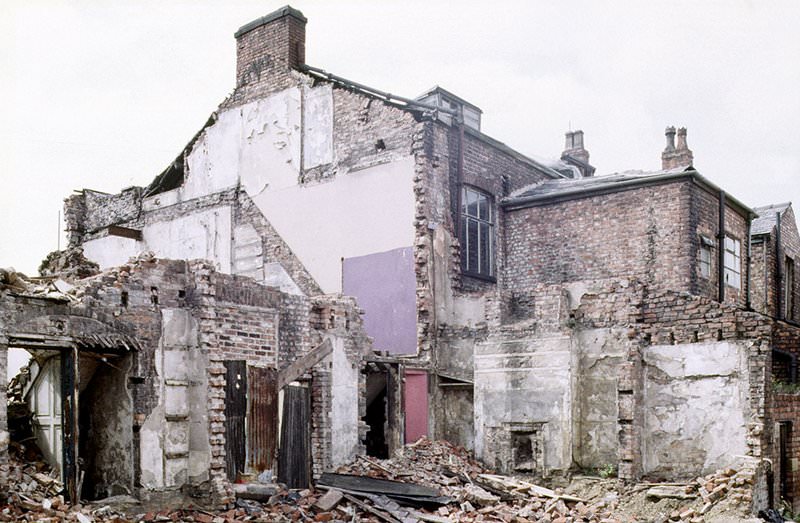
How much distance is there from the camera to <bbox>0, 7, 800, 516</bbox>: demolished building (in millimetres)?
11180

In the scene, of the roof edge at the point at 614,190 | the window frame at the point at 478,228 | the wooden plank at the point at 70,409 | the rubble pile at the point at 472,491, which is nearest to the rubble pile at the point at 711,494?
the rubble pile at the point at 472,491

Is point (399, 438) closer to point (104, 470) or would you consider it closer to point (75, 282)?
point (104, 470)

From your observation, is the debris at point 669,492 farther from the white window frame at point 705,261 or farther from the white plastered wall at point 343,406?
the white window frame at point 705,261

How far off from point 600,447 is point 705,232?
18.5 ft

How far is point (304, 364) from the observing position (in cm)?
1324

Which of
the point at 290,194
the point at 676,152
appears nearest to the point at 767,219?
the point at 676,152

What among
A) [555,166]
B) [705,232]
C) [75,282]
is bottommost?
[75,282]

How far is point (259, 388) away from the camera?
1245 centimetres

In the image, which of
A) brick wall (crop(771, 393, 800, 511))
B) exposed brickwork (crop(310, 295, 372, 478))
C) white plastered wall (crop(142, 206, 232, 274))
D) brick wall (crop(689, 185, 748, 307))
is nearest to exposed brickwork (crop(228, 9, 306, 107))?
white plastered wall (crop(142, 206, 232, 274))

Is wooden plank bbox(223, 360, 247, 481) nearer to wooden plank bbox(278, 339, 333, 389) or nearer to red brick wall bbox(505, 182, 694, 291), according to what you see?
wooden plank bbox(278, 339, 333, 389)

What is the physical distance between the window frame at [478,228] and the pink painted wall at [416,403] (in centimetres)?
282

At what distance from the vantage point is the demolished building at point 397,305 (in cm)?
1118

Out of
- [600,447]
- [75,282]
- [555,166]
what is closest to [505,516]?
[600,447]

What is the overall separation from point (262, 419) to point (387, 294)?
18.1 ft
